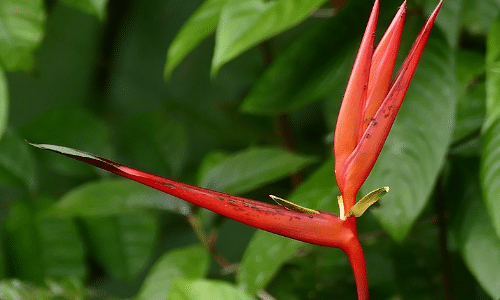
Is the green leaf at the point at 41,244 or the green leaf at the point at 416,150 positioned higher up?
the green leaf at the point at 416,150

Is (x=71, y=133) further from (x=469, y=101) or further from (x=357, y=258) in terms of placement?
(x=357, y=258)

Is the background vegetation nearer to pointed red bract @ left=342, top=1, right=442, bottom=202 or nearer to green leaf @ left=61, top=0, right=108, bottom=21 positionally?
green leaf @ left=61, top=0, right=108, bottom=21

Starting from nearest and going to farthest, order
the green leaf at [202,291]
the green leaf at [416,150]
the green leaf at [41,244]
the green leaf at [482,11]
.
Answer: the green leaf at [202,291] < the green leaf at [416,150] < the green leaf at [482,11] < the green leaf at [41,244]

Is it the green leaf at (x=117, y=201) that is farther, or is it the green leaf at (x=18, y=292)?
the green leaf at (x=117, y=201)

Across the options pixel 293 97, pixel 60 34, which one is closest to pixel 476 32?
pixel 293 97

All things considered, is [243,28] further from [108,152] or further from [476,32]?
[108,152]

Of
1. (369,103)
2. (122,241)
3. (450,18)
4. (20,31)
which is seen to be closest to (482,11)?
(450,18)

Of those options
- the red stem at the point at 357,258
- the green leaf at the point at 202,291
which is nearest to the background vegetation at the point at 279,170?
the green leaf at the point at 202,291

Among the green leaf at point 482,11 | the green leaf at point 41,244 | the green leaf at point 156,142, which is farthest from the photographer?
the green leaf at point 156,142

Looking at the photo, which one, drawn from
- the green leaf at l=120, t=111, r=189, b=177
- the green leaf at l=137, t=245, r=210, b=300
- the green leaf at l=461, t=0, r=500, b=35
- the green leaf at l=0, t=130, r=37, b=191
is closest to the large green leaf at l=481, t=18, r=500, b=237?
the green leaf at l=461, t=0, r=500, b=35

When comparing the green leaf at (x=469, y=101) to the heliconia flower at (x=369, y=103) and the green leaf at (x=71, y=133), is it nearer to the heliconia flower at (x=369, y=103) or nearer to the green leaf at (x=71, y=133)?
the heliconia flower at (x=369, y=103)
